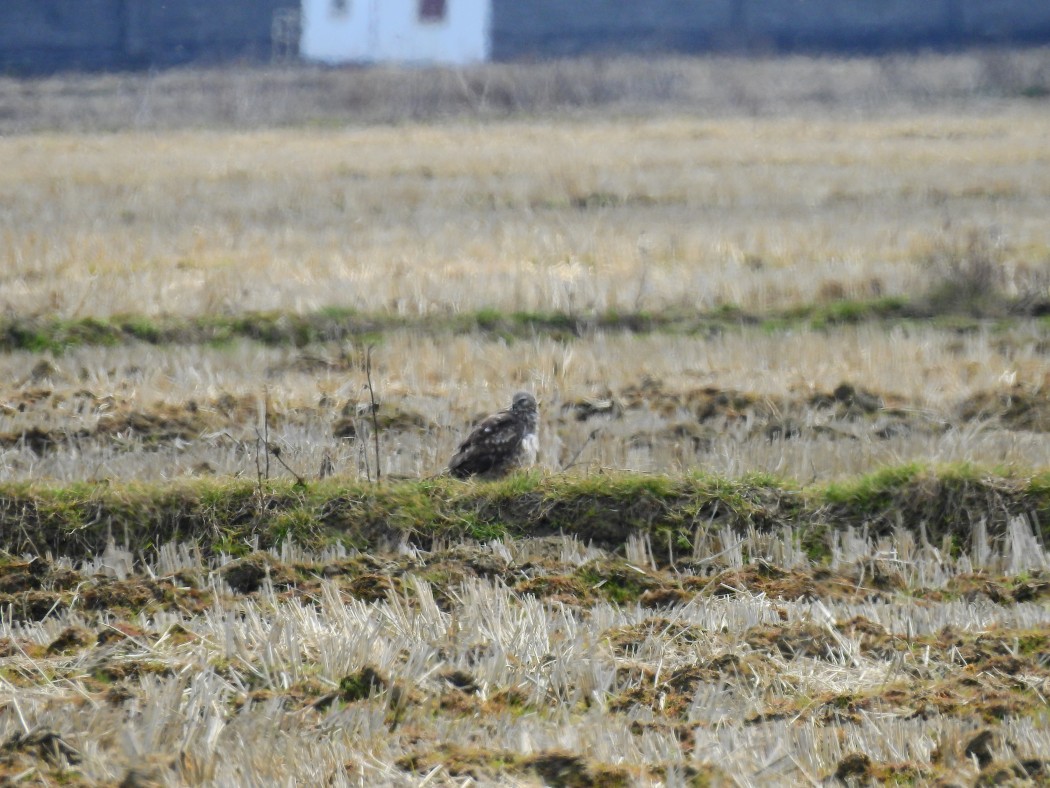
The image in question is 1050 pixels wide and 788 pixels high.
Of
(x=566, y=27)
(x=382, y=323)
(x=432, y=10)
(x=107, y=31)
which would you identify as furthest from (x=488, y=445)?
(x=107, y=31)

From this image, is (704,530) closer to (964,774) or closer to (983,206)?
(964,774)

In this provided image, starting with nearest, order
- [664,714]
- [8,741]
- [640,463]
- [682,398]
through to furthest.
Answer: [8,741] < [664,714] < [640,463] < [682,398]

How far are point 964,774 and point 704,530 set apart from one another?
9.01 ft

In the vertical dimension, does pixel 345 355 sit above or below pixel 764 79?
below

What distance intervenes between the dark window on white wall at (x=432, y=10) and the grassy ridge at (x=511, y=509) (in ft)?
154

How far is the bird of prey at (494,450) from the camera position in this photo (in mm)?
6934

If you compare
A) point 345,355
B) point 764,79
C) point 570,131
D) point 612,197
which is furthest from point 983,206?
point 764,79

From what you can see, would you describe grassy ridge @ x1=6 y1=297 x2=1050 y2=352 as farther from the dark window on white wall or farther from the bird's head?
the dark window on white wall

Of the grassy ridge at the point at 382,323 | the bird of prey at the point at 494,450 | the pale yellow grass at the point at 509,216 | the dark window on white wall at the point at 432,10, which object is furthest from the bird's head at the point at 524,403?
the dark window on white wall at the point at 432,10

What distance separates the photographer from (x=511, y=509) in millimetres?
6637

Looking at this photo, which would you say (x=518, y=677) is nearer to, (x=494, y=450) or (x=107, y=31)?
(x=494, y=450)

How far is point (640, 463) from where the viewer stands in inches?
287

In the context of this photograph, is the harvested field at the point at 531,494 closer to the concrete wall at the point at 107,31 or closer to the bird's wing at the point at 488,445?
the bird's wing at the point at 488,445

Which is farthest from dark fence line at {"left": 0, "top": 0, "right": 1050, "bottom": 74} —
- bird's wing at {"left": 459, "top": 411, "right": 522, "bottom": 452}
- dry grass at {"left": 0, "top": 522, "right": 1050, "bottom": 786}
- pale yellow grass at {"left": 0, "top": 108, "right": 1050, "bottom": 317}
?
dry grass at {"left": 0, "top": 522, "right": 1050, "bottom": 786}
